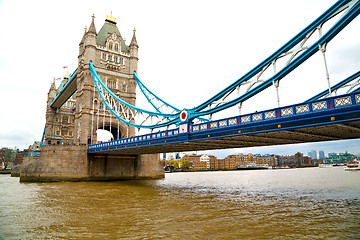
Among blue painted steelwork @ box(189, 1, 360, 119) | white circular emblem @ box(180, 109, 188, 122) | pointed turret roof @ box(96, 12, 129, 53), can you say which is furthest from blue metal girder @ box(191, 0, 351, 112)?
pointed turret roof @ box(96, 12, 129, 53)

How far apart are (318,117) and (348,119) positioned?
3.41 ft

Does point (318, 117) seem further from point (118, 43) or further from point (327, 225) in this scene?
point (118, 43)

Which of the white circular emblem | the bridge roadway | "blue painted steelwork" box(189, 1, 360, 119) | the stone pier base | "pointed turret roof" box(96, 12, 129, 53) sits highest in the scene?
"pointed turret roof" box(96, 12, 129, 53)

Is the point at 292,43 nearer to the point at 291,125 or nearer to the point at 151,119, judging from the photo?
the point at 291,125

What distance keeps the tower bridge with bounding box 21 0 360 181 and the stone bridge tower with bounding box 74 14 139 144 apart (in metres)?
0.14

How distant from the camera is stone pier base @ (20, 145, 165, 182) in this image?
87.7 feet

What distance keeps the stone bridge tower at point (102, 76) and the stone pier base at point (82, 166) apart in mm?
4475

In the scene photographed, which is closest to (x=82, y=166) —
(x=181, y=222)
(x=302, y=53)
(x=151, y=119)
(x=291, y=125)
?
(x=151, y=119)

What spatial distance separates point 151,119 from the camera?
24750mm

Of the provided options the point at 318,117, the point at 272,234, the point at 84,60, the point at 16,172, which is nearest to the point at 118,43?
the point at 84,60

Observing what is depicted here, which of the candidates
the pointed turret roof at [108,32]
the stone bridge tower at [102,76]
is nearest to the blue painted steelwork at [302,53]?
the stone bridge tower at [102,76]

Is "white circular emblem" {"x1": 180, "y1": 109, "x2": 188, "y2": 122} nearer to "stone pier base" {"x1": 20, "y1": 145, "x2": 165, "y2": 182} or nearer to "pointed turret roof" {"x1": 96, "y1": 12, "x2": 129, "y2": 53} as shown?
"stone pier base" {"x1": 20, "y1": 145, "x2": 165, "y2": 182}

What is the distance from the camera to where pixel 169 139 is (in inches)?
720

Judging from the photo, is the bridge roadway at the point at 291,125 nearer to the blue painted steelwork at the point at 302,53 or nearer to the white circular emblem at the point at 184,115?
the white circular emblem at the point at 184,115
